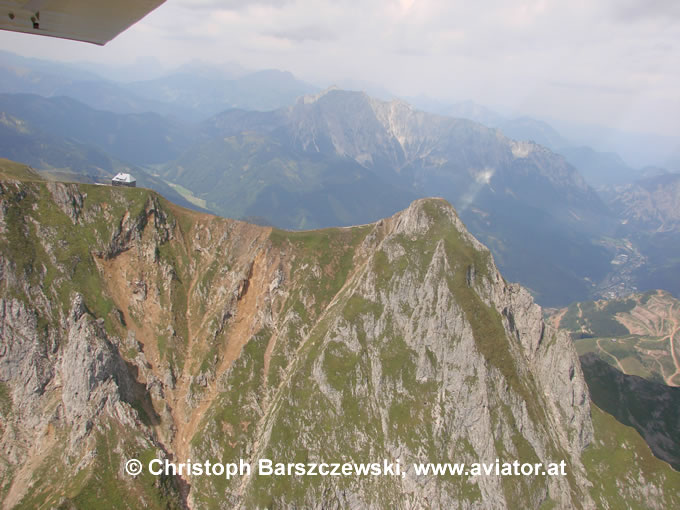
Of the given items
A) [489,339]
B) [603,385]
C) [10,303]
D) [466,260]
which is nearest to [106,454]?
[10,303]

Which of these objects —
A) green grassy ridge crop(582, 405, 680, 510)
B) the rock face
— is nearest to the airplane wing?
the rock face

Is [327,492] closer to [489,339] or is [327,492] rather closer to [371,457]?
[371,457]

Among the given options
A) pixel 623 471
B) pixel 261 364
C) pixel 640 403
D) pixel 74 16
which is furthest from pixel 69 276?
pixel 640 403

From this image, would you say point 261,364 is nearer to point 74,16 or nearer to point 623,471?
point 623,471

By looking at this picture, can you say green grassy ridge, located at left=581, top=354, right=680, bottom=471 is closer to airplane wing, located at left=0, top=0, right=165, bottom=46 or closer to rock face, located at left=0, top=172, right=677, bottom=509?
rock face, located at left=0, top=172, right=677, bottom=509

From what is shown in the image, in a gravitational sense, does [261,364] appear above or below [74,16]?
below

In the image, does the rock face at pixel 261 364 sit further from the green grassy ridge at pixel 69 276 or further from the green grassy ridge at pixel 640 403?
the green grassy ridge at pixel 640 403
